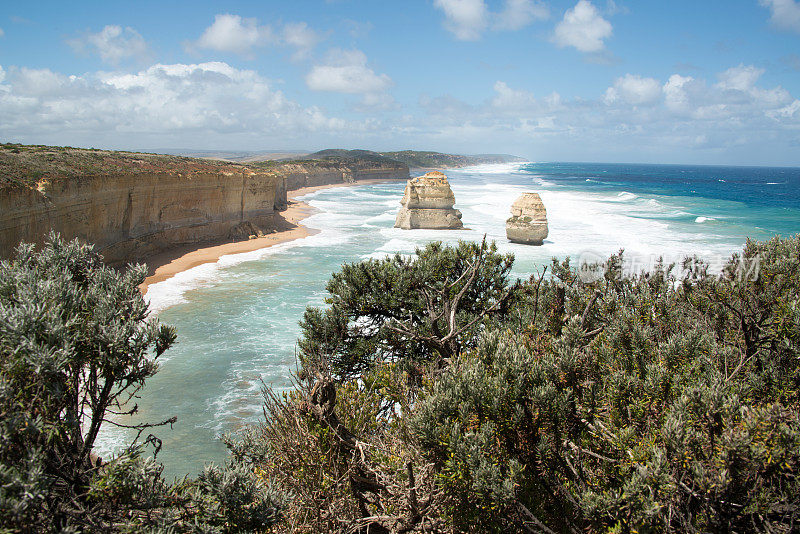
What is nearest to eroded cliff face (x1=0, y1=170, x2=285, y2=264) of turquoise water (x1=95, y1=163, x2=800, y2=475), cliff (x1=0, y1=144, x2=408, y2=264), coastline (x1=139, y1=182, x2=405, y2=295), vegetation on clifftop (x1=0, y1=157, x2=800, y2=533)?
cliff (x1=0, y1=144, x2=408, y2=264)

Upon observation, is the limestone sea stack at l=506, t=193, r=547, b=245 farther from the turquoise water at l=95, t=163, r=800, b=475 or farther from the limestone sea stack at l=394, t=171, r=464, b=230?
the limestone sea stack at l=394, t=171, r=464, b=230

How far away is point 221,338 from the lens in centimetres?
1811

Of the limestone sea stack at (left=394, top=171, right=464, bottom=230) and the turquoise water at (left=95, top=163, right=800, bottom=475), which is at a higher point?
the limestone sea stack at (left=394, top=171, right=464, bottom=230)

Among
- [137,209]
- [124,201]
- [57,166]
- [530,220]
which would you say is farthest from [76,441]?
[530,220]

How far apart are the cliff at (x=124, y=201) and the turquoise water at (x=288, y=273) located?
503cm

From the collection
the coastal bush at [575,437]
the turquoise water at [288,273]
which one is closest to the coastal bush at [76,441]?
the coastal bush at [575,437]

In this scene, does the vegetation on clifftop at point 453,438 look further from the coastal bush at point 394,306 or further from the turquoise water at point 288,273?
the turquoise water at point 288,273

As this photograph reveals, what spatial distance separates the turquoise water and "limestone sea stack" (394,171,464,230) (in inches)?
44.5

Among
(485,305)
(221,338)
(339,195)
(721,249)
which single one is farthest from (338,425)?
(339,195)

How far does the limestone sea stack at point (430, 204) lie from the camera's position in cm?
4319

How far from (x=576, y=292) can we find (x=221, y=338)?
13.0m

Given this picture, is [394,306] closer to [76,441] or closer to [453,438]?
[453,438]

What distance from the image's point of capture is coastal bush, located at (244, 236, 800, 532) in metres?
3.91

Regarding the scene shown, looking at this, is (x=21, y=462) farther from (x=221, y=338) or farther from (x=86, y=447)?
(x=221, y=338)
